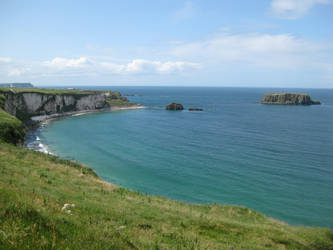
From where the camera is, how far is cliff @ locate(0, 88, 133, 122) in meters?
90.3

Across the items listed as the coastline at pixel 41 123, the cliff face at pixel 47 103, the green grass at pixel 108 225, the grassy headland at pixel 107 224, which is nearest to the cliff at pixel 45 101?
the cliff face at pixel 47 103

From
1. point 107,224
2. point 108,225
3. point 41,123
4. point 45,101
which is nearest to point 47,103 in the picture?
point 45,101

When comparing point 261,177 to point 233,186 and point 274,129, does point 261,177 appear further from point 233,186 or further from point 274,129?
point 274,129

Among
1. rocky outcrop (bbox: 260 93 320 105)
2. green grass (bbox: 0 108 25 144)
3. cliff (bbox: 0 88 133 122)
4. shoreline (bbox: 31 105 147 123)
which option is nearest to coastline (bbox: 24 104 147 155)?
shoreline (bbox: 31 105 147 123)

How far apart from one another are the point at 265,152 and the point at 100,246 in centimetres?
5553

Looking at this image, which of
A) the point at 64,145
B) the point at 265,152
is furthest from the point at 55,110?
the point at 265,152

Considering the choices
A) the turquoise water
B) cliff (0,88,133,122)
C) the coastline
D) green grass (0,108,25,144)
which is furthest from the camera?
cliff (0,88,133,122)

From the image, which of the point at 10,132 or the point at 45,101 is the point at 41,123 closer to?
the point at 45,101

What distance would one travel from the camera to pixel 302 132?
8094 cm

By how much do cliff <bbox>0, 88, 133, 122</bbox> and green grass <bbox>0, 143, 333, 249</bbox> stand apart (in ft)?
233

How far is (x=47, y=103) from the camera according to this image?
111062mm

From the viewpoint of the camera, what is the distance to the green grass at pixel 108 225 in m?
7.12

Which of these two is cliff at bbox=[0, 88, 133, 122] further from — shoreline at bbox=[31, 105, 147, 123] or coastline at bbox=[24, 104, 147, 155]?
coastline at bbox=[24, 104, 147, 155]

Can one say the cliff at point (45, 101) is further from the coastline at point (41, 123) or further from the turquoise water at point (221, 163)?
the turquoise water at point (221, 163)
